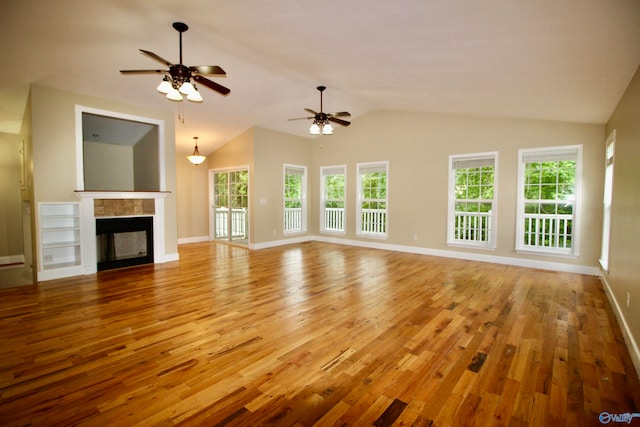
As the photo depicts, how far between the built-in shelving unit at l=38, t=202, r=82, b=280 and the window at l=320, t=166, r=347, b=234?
5426 mm

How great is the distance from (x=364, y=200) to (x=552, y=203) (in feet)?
12.5

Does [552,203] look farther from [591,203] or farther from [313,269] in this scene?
[313,269]

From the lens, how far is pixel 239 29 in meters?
3.19

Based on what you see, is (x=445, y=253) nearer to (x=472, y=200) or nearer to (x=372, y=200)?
(x=472, y=200)

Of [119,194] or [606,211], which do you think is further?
[119,194]

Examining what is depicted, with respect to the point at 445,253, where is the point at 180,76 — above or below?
above

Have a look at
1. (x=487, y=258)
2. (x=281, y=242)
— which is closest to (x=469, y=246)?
(x=487, y=258)

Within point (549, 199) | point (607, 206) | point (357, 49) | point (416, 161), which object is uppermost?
point (357, 49)

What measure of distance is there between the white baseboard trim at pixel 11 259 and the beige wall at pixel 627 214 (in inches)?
400

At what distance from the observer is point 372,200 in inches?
292

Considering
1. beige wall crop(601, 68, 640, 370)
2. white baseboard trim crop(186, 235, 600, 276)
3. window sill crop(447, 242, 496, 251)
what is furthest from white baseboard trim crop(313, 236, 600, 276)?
beige wall crop(601, 68, 640, 370)

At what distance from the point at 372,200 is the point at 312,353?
5434mm

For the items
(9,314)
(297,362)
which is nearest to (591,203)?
(297,362)

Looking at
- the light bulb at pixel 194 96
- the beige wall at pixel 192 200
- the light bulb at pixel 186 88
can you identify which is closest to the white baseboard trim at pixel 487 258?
the beige wall at pixel 192 200
